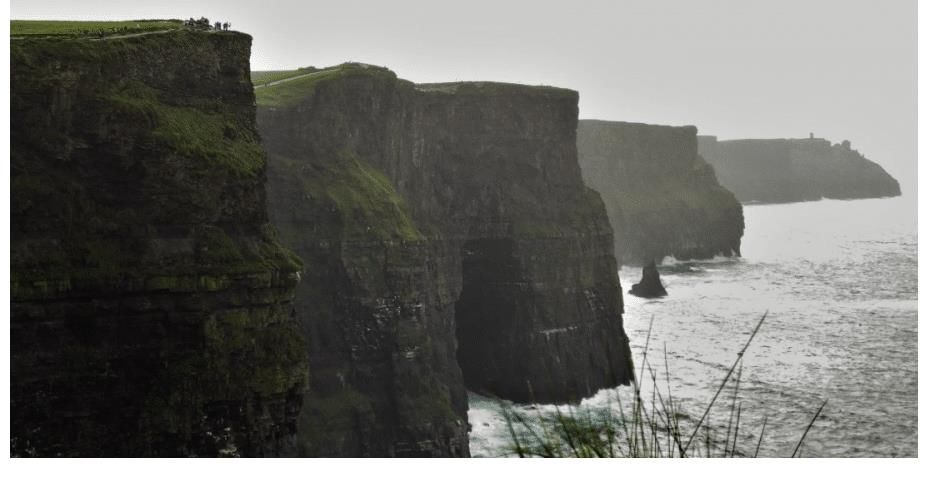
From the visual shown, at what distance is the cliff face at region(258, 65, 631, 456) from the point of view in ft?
171

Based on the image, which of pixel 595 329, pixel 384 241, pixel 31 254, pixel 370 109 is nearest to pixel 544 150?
pixel 595 329

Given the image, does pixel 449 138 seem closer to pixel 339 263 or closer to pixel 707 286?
pixel 339 263

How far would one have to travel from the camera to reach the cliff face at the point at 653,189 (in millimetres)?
154375

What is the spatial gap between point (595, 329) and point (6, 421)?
49470mm

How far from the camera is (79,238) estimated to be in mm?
33281

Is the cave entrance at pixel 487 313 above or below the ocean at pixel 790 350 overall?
above

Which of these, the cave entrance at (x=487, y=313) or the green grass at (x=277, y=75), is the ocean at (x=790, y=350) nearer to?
the cave entrance at (x=487, y=313)

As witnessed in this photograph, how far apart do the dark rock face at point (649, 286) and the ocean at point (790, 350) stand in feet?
4.04

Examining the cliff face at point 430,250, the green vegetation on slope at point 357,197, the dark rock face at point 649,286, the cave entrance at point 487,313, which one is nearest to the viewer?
the cliff face at point 430,250

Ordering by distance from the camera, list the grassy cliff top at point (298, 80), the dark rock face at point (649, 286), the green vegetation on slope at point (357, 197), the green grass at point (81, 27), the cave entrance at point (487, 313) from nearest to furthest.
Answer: the green grass at point (81, 27)
the green vegetation on slope at point (357, 197)
the grassy cliff top at point (298, 80)
the cave entrance at point (487, 313)
the dark rock face at point (649, 286)

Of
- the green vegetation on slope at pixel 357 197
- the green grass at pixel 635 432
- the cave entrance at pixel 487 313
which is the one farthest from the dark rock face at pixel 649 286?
the green grass at pixel 635 432

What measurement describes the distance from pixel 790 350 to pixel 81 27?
62.7 meters

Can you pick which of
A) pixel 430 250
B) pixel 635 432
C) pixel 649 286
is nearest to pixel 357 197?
pixel 430 250

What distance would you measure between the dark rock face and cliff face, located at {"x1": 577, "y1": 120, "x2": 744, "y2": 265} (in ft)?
95.9
